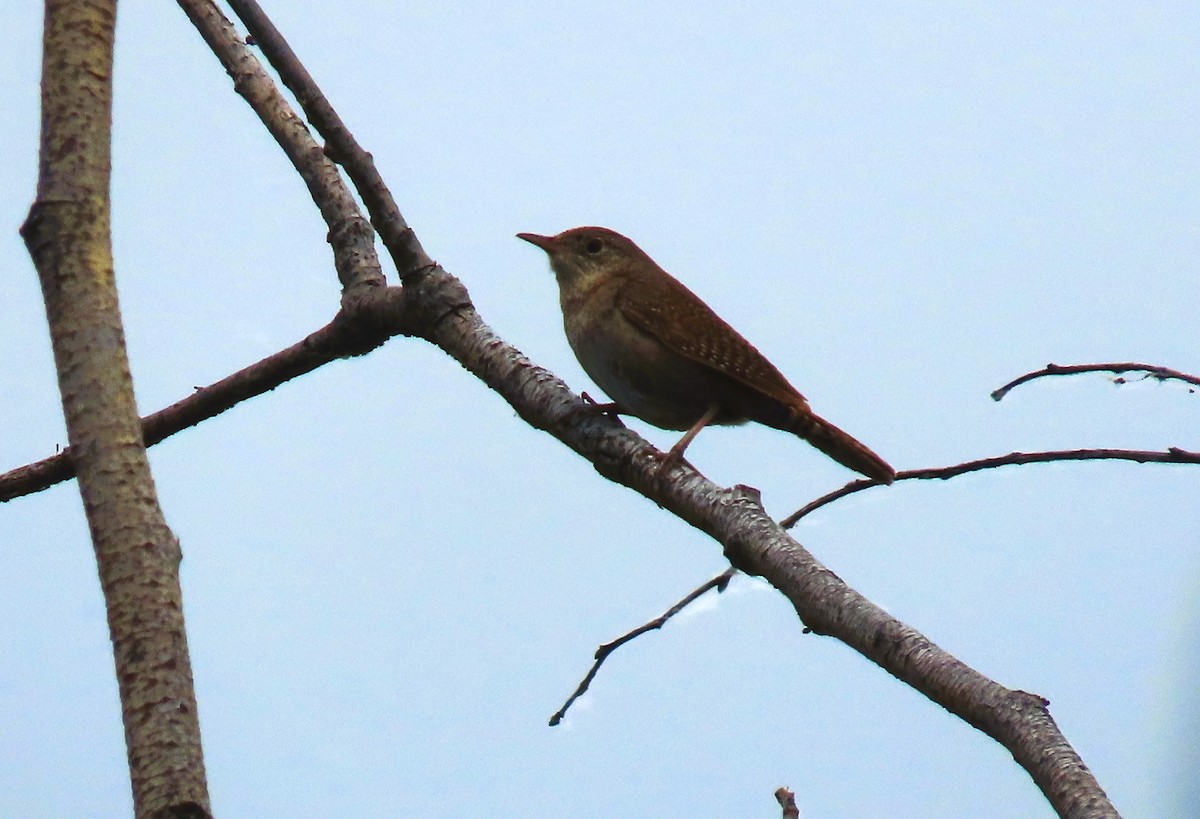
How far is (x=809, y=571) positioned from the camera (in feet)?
5.49

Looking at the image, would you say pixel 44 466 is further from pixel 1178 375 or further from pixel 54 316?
pixel 1178 375

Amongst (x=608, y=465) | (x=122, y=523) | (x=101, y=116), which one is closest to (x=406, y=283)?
(x=608, y=465)

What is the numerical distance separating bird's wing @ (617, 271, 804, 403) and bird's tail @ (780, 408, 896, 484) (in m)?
0.07

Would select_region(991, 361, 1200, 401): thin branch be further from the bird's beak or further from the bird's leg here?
the bird's beak

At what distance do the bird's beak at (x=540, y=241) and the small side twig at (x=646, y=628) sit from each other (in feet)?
5.14

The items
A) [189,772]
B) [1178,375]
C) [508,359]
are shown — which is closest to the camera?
[189,772]

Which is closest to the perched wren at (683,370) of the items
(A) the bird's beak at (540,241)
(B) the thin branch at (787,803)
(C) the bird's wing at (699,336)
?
(C) the bird's wing at (699,336)

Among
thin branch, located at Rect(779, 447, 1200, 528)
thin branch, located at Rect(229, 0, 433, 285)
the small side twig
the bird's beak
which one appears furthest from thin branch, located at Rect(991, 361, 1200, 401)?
Answer: the bird's beak

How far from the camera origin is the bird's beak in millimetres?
3797

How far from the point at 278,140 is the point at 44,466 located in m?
0.90

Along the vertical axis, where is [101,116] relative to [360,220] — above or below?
below

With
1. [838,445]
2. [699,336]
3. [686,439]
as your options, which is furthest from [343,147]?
[838,445]

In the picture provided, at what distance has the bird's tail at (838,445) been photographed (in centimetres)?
296

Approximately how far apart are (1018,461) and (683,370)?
43.7 inches
